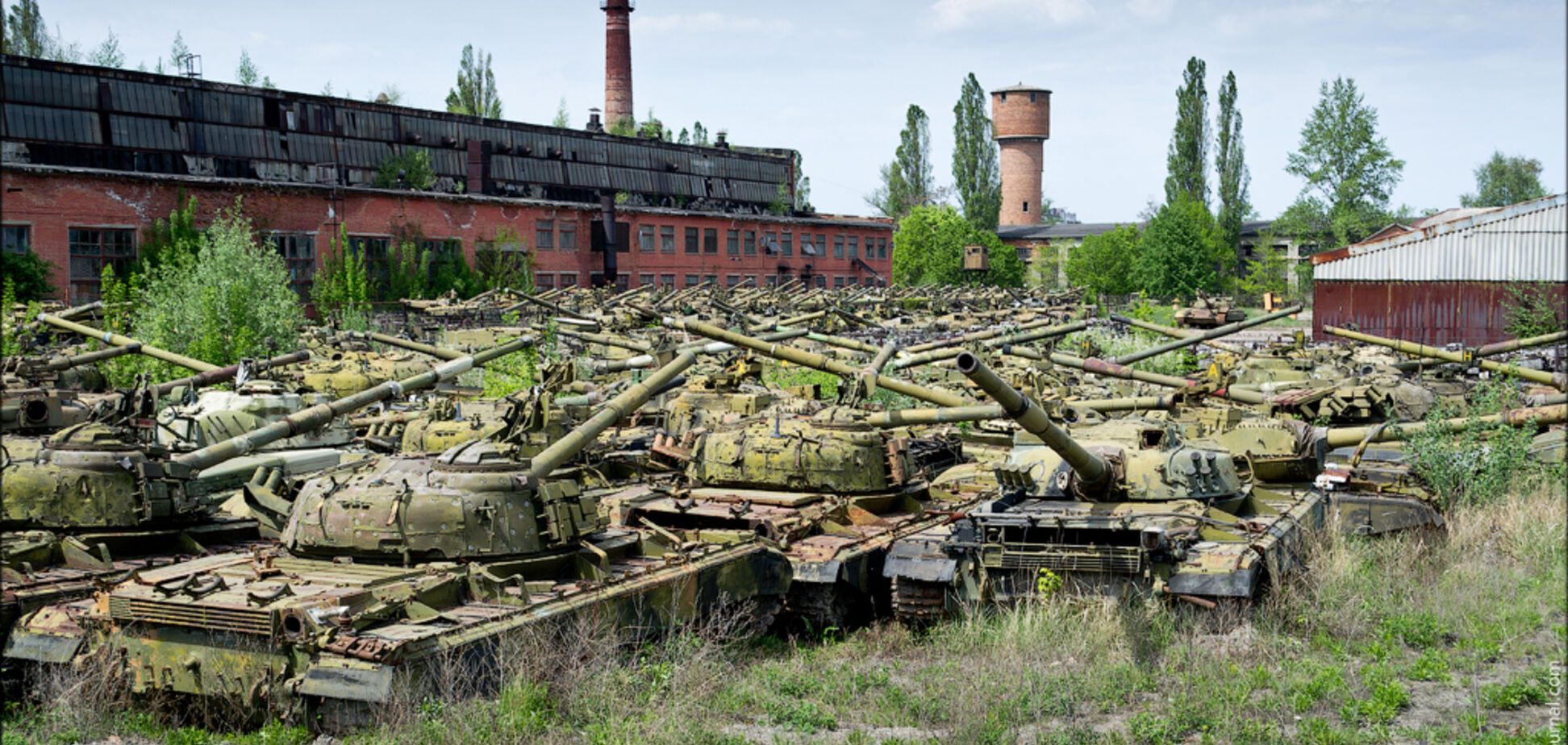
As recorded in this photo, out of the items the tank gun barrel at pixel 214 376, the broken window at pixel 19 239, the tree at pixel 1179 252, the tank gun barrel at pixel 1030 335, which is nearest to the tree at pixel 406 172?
the broken window at pixel 19 239

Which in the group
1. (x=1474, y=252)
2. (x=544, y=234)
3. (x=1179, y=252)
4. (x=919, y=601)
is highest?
(x=544, y=234)

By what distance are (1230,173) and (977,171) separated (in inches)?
594

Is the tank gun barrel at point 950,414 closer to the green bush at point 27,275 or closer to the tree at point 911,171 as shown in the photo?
the green bush at point 27,275

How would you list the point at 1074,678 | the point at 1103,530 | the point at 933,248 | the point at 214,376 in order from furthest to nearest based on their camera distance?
1. the point at 933,248
2. the point at 214,376
3. the point at 1103,530
4. the point at 1074,678

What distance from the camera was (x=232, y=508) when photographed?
55.7 ft

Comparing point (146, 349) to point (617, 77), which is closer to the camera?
point (146, 349)

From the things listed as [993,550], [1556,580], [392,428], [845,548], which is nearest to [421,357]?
[392,428]

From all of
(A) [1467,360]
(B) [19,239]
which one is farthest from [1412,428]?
(B) [19,239]

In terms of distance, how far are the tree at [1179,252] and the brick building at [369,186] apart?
14.9 meters

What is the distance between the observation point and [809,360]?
63.9 feet

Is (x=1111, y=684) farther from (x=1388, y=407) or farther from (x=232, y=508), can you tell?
(x=1388, y=407)

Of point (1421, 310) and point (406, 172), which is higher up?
point (406, 172)

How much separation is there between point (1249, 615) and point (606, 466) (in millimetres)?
8781

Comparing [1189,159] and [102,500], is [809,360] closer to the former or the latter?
[102,500]
